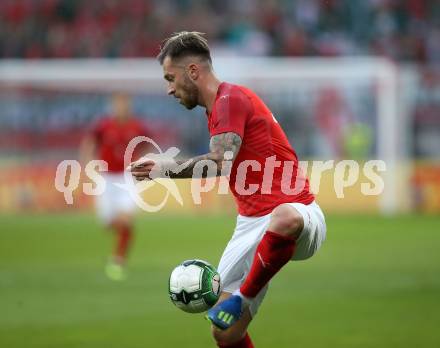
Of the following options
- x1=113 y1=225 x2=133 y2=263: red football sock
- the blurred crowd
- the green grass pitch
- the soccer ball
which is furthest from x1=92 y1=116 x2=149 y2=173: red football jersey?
the blurred crowd

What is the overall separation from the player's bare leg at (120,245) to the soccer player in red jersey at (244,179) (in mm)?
7094

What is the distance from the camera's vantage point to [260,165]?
6.21 metres

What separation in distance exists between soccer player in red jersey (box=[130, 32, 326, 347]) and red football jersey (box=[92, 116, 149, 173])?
27.2ft

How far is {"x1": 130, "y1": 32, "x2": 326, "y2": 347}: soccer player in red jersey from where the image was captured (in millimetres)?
5969

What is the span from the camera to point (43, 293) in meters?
11.6

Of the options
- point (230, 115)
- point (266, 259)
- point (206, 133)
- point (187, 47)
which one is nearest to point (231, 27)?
point (206, 133)

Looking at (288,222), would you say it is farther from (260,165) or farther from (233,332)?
(233,332)

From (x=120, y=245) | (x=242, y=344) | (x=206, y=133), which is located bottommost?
(x=242, y=344)

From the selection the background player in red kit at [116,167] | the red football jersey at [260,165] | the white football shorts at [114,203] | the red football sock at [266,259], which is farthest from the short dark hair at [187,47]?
the white football shorts at [114,203]

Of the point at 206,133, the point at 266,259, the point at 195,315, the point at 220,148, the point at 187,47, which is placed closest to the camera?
the point at 220,148

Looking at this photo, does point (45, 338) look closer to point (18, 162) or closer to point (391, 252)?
point (391, 252)

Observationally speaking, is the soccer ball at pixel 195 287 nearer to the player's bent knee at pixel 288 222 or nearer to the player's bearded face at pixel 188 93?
the player's bent knee at pixel 288 222

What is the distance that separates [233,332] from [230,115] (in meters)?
1.42

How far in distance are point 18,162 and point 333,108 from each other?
8231 millimetres
